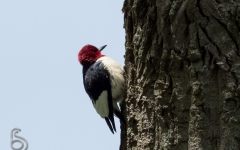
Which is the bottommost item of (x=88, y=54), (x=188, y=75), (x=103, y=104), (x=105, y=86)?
(x=103, y=104)

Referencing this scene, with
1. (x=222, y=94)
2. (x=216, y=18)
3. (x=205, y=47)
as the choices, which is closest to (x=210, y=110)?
(x=222, y=94)

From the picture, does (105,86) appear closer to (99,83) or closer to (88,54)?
(99,83)

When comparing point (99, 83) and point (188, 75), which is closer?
point (188, 75)

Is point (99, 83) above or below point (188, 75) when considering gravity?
below

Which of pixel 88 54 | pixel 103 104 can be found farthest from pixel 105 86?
pixel 88 54

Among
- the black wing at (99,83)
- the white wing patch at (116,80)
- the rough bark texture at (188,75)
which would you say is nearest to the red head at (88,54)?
the black wing at (99,83)

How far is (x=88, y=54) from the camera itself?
16.1 ft

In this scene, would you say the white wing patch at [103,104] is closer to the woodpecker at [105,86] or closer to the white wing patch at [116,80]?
the woodpecker at [105,86]

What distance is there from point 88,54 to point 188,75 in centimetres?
213

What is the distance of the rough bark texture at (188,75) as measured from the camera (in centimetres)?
279

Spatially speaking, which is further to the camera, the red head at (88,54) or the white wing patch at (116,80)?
the red head at (88,54)

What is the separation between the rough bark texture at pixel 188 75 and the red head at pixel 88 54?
1598 mm

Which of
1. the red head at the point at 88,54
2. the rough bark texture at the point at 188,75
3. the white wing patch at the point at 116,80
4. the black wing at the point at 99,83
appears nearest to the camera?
the rough bark texture at the point at 188,75

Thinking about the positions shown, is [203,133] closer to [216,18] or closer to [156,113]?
[156,113]
